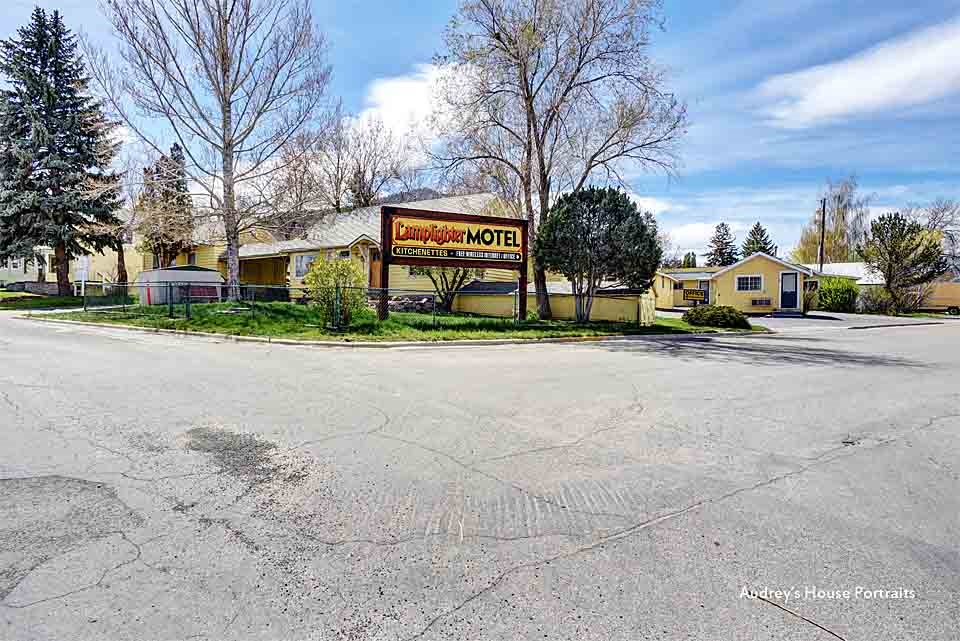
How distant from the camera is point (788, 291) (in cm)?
3903

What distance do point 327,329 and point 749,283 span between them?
3348cm

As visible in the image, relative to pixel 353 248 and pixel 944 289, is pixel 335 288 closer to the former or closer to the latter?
pixel 353 248

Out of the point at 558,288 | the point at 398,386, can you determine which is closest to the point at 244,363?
the point at 398,386

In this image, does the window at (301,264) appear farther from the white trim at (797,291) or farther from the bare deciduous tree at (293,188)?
the white trim at (797,291)

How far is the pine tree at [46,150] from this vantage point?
3097 cm

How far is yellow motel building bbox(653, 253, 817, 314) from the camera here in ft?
128

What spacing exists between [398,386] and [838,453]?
5432mm

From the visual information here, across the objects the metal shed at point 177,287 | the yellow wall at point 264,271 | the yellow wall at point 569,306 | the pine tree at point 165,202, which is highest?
the pine tree at point 165,202

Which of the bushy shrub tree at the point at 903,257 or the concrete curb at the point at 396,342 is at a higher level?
the bushy shrub tree at the point at 903,257

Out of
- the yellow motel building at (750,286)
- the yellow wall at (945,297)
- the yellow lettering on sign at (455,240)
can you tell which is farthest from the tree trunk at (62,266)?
the yellow wall at (945,297)

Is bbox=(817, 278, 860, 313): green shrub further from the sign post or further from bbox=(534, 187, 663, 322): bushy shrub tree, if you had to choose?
the sign post

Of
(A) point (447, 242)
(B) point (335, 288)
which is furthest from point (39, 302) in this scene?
(A) point (447, 242)

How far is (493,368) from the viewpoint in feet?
34.4

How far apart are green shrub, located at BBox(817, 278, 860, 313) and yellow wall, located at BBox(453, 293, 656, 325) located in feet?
83.6
